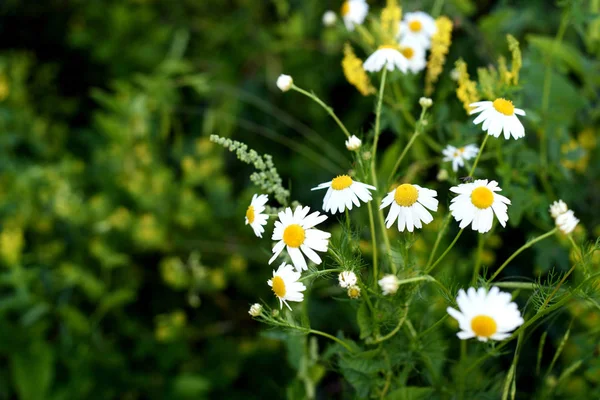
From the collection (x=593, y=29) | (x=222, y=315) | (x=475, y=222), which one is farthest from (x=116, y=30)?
(x=475, y=222)

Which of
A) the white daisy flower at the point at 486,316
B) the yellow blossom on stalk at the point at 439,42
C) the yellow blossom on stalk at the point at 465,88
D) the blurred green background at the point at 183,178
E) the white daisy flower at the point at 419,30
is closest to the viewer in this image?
the white daisy flower at the point at 486,316

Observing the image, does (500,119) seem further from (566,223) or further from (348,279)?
(348,279)

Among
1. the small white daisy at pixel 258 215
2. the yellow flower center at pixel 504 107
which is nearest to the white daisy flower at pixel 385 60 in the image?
the yellow flower center at pixel 504 107

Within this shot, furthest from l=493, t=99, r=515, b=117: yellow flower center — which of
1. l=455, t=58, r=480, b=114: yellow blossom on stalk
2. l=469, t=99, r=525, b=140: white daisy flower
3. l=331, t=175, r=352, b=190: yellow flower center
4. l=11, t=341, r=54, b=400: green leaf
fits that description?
l=11, t=341, r=54, b=400: green leaf

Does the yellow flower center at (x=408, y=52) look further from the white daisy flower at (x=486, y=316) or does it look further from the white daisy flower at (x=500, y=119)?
the white daisy flower at (x=486, y=316)

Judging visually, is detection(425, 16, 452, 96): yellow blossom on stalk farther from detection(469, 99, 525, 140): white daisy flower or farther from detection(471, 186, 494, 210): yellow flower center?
detection(471, 186, 494, 210): yellow flower center

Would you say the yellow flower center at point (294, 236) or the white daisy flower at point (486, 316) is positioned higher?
the yellow flower center at point (294, 236)

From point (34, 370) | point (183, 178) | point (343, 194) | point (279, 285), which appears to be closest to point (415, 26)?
point (343, 194)
